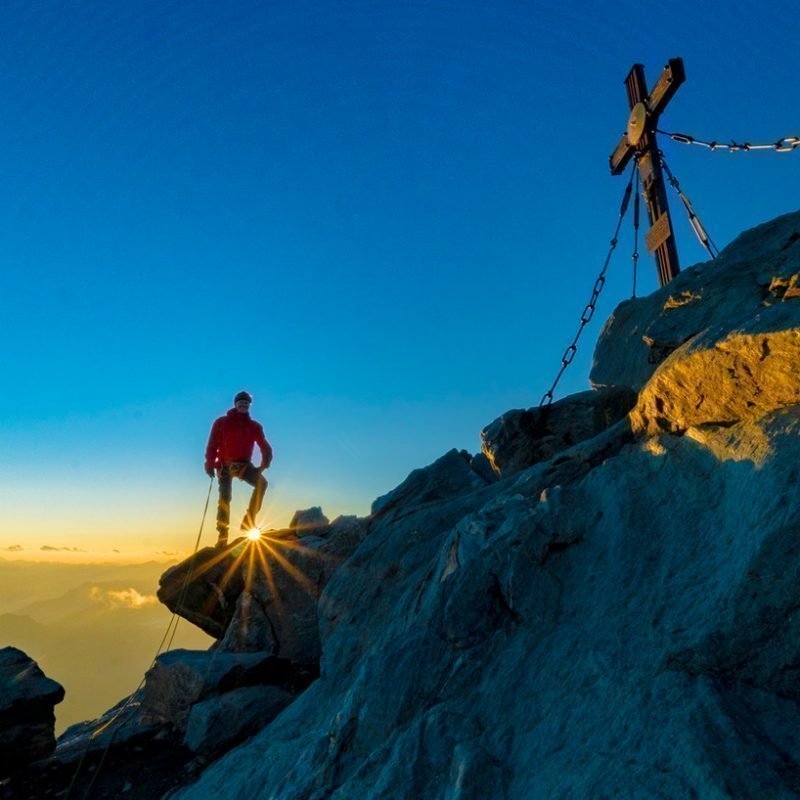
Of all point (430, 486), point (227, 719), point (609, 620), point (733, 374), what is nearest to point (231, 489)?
point (430, 486)

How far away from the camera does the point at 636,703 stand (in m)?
4.67

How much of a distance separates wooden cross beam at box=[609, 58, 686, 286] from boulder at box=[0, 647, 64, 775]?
53.4 feet

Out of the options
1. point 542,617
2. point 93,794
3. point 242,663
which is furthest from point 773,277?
point 93,794

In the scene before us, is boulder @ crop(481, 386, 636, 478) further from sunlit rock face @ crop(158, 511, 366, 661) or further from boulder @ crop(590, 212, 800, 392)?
sunlit rock face @ crop(158, 511, 366, 661)

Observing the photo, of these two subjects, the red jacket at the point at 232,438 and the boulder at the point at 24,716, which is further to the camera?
the red jacket at the point at 232,438

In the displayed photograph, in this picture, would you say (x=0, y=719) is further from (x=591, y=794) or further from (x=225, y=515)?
(x=591, y=794)

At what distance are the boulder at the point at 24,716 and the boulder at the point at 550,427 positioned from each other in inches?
416

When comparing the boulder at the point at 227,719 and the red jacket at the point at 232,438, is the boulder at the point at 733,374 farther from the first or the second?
the red jacket at the point at 232,438

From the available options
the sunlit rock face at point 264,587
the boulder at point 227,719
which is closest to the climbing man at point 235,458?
the sunlit rock face at point 264,587

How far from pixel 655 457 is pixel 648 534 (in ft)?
3.74

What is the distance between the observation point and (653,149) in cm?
1495

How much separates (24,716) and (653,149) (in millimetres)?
19257

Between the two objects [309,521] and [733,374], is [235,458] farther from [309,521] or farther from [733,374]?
[733,374]

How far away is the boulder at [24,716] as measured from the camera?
37.9 feet
